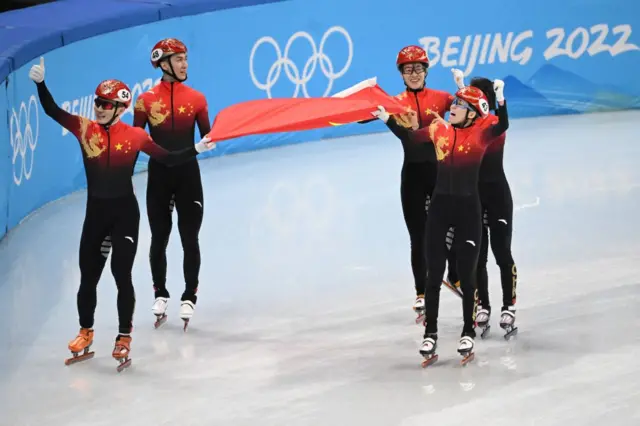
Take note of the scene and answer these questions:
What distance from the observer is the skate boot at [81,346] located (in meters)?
8.39

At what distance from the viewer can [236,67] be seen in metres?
15.1

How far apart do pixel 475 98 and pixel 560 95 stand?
9.47m

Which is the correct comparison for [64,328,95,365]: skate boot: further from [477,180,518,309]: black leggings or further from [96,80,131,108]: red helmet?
[477,180,518,309]: black leggings

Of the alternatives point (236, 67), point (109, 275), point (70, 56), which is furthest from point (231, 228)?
point (236, 67)

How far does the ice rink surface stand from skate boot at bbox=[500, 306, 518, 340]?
0.20 ft

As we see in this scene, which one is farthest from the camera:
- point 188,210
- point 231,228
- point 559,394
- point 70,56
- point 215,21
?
point 215,21

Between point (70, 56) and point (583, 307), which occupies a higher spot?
point (70, 56)

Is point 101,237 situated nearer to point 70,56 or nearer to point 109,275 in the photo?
point 109,275

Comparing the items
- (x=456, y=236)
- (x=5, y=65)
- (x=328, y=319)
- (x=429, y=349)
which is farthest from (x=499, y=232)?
(x=5, y=65)

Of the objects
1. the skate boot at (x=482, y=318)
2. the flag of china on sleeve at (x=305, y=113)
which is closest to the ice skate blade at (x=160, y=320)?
the flag of china on sleeve at (x=305, y=113)

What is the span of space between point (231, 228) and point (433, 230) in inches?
165

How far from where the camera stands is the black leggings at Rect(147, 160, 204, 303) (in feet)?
30.1

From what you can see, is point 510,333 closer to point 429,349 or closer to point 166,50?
point 429,349

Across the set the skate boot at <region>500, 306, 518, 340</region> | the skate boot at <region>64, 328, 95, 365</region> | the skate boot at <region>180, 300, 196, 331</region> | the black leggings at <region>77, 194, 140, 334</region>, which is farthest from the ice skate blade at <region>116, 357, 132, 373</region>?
the skate boot at <region>500, 306, 518, 340</region>
